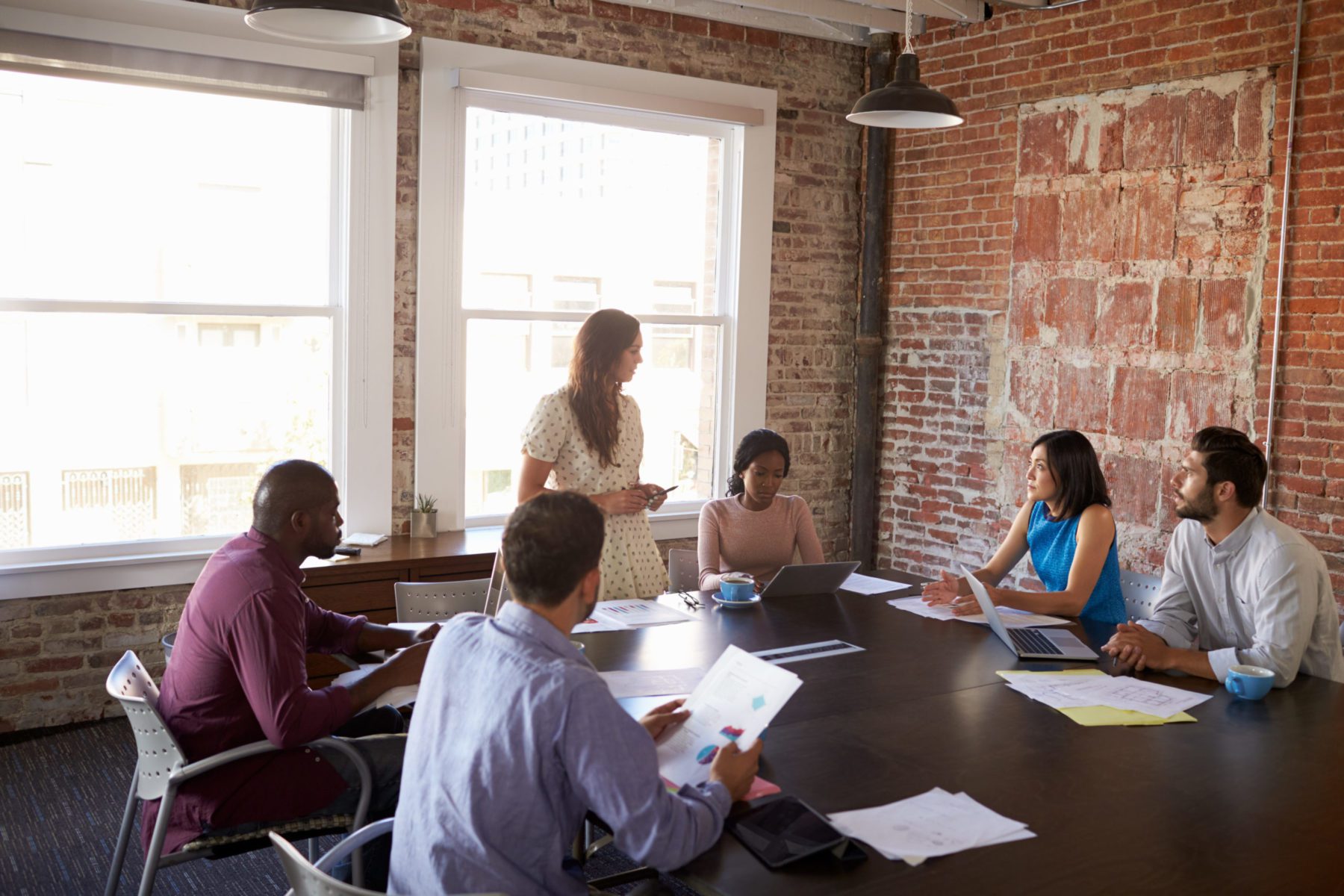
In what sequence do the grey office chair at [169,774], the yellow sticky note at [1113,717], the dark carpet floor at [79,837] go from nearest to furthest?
the grey office chair at [169,774] → the yellow sticky note at [1113,717] → the dark carpet floor at [79,837]

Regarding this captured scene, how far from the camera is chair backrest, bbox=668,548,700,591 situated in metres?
4.65

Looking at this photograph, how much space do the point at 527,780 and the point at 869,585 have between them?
8.65 ft

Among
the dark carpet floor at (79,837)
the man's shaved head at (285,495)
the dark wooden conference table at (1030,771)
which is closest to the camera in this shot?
the dark wooden conference table at (1030,771)

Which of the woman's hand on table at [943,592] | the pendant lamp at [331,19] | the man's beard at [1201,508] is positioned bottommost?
the woman's hand on table at [943,592]

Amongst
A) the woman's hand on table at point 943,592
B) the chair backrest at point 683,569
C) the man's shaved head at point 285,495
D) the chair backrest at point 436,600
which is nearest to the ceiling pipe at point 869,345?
the chair backrest at point 683,569

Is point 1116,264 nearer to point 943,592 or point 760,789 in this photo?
point 943,592

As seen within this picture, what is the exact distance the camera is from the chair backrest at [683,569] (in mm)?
4652

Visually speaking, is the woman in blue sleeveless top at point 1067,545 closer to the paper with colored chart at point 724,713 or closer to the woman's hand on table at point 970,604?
the woman's hand on table at point 970,604

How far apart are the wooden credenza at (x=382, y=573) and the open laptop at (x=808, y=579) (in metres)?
1.53

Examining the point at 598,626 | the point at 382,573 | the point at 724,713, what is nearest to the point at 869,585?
the point at 598,626

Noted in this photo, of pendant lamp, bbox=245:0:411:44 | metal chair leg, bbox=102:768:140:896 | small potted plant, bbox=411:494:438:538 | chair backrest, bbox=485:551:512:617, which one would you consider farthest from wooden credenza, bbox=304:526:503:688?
pendant lamp, bbox=245:0:411:44

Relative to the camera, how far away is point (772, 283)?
271 inches

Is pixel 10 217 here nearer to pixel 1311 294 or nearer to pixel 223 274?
pixel 223 274

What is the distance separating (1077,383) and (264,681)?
4.55m
